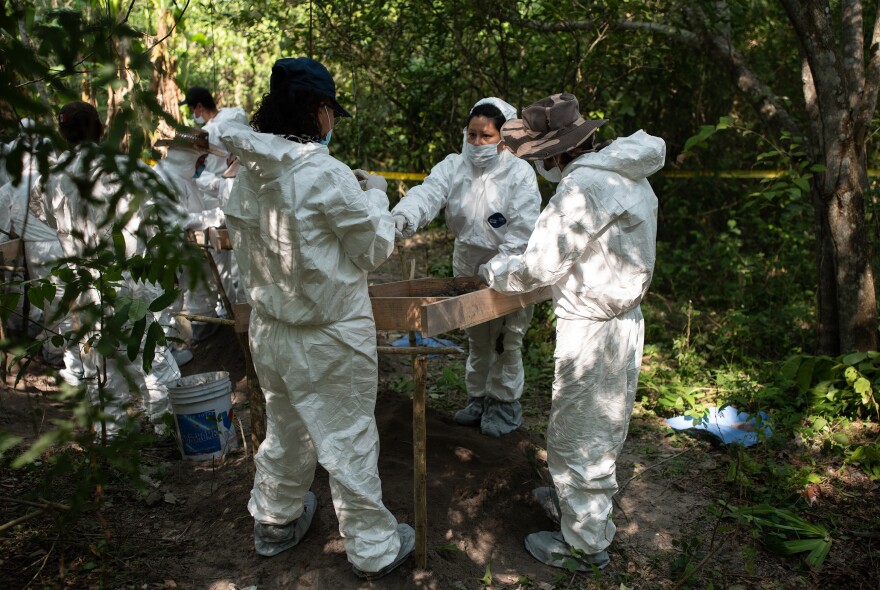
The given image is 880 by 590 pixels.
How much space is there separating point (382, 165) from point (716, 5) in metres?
4.39

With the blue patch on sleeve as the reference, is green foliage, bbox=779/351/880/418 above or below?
below

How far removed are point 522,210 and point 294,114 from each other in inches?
67.4

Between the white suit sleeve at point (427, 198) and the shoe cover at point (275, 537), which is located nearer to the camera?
the shoe cover at point (275, 537)

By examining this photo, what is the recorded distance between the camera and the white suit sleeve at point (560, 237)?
303cm

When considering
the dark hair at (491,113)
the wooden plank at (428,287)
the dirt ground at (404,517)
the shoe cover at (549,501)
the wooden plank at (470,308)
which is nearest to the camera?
the wooden plank at (470,308)

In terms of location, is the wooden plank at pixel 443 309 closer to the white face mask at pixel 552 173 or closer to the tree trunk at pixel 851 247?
the white face mask at pixel 552 173

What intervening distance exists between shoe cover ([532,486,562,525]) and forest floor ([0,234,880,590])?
74 mm

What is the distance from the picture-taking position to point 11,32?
56.9 inches

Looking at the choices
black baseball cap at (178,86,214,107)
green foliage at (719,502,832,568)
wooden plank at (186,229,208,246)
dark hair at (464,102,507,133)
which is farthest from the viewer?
black baseball cap at (178,86,214,107)

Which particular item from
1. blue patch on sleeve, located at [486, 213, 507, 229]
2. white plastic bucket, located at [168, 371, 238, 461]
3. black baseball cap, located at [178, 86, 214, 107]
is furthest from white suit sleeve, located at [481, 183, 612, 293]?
black baseball cap, located at [178, 86, 214, 107]

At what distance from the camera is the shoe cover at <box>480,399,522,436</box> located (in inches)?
178

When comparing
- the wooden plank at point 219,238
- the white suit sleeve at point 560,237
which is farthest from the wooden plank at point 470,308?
the wooden plank at point 219,238

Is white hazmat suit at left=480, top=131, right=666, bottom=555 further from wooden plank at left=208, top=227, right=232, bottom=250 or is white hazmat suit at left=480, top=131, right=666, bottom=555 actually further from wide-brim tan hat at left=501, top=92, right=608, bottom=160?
wooden plank at left=208, top=227, right=232, bottom=250

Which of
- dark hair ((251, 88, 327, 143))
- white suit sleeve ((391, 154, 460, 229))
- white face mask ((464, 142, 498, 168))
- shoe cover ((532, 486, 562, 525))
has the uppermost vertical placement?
dark hair ((251, 88, 327, 143))
